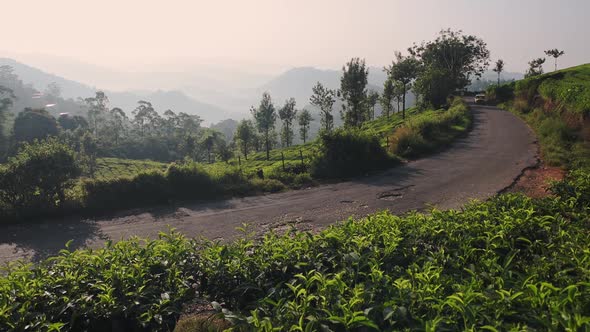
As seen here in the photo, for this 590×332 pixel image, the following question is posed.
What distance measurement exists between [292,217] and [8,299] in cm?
972

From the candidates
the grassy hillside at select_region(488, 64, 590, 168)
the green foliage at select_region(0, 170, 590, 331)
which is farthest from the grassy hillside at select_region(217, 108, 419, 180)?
the green foliage at select_region(0, 170, 590, 331)

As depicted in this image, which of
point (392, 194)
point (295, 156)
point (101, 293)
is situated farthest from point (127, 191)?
point (295, 156)

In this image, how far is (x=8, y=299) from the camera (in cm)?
346

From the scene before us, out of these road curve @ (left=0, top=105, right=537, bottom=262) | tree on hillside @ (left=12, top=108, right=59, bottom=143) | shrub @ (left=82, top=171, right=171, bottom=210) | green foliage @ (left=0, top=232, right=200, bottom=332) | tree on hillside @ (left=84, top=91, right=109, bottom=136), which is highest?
tree on hillside @ (left=84, top=91, right=109, bottom=136)

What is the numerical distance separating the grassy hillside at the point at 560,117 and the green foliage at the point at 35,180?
21.9 m

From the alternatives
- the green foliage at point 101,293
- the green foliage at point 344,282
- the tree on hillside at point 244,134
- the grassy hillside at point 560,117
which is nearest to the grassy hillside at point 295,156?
the tree on hillside at point 244,134

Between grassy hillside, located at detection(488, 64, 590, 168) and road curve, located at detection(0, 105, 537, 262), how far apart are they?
1.41 meters

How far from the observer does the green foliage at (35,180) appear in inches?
526

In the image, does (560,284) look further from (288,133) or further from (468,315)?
(288,133)

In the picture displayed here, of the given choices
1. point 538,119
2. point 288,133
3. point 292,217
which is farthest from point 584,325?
point 288,133

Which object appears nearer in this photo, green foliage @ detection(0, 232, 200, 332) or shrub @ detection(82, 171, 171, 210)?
green foliage @ detection(0, 232, 200, 332)

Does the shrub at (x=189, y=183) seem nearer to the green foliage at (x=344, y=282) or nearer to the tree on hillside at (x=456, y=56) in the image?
the green foliage at (x=344, y=282)

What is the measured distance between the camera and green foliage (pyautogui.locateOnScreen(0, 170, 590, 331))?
297 centimetres

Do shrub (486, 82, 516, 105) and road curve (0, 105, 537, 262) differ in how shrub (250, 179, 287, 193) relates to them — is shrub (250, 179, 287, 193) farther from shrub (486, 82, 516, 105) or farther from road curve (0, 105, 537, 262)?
shrub (486, 82, 516, 105)
